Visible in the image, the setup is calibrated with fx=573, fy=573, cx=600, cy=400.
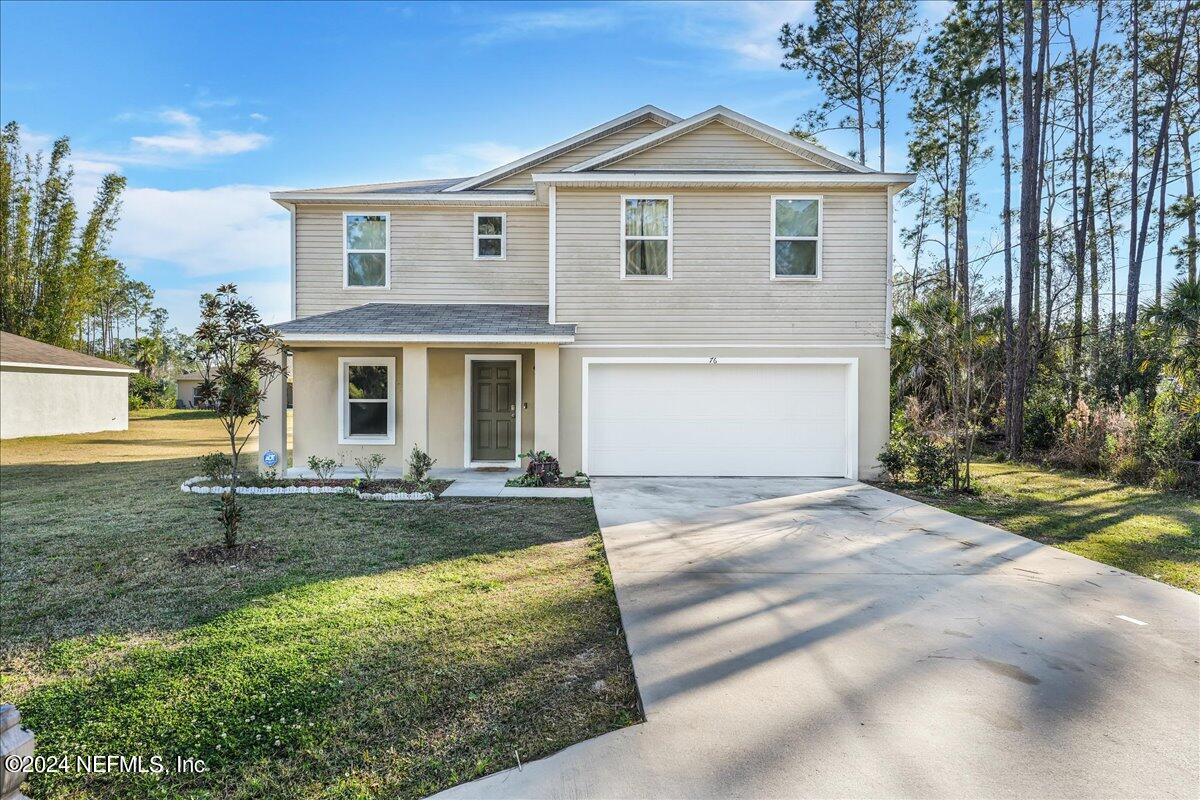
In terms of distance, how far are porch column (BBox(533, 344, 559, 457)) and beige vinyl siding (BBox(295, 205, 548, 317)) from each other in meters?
2.10

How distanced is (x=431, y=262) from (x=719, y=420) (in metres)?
6.66

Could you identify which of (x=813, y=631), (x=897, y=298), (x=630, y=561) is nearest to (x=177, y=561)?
(x=630, y=561)

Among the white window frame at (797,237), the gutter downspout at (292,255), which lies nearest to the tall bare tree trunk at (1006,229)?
the white window frame at (797,237)

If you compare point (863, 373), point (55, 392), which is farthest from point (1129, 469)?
point (55, 392)

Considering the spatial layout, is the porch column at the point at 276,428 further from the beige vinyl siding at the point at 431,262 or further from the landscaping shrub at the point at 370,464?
the beige vinyl siding at the point at 431,262

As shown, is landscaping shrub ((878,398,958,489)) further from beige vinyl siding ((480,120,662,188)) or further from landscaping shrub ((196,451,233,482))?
landscaping shrub ((196,451,233,482))

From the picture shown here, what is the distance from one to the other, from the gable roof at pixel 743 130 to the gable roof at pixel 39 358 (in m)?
19.7

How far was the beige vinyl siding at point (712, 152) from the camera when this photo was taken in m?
11.1

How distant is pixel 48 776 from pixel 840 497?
9043 mm

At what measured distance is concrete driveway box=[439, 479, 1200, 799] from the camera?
8.41 ft

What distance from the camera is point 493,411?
1167 cm

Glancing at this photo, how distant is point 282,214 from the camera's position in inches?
480

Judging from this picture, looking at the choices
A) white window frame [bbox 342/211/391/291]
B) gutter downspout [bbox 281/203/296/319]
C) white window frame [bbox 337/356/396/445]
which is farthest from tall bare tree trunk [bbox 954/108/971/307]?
gutter downspout [bbox 281/203/296/319]

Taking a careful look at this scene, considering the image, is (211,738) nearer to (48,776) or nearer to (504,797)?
(48,776)
